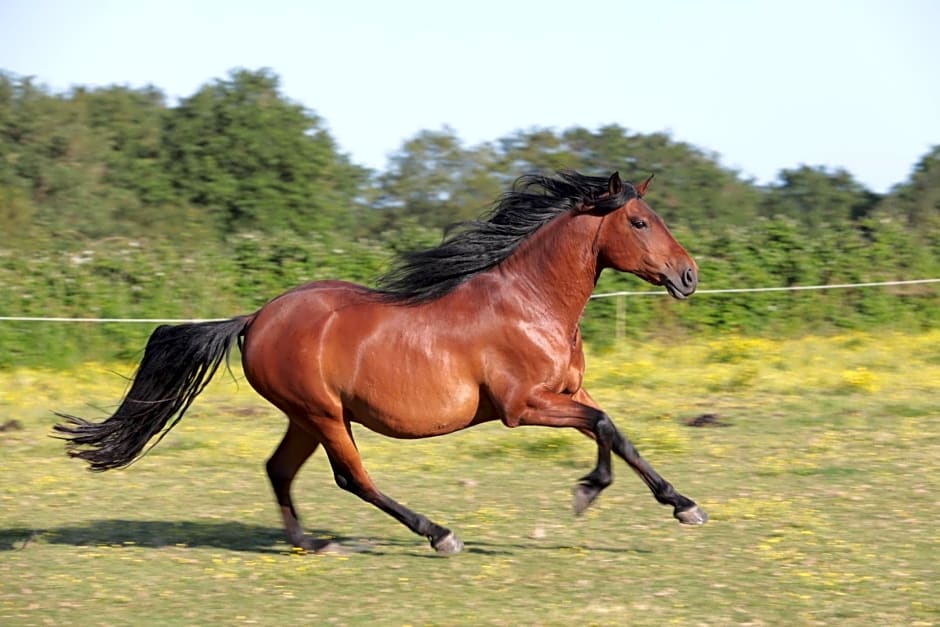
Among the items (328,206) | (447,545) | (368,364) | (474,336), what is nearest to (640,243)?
(474,336)

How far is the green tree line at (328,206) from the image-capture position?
1894cm

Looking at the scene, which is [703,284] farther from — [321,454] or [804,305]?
[321,454]

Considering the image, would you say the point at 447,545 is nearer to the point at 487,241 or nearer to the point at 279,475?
the point at 279,475

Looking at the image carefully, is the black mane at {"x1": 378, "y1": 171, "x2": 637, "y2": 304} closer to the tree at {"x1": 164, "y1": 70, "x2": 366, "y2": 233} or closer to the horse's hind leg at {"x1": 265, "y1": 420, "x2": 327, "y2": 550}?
the horse's hind leg at {"x1": 265, "y1": 420, "x2": 327, "y2": 550}

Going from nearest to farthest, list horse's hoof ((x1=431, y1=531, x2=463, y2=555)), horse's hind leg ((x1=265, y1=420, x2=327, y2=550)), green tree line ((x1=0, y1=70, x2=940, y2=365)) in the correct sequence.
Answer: horse's hoof ((x1=431, y1=531, x2=463, y2=555)), horse's hind leg ((x1=265, y1=420, x2=327, y2=550)), green tree line ((x1=0, y1=70, x2=940, y2=365))

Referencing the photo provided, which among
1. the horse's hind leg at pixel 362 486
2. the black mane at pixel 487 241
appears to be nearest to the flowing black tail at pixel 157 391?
the horse's hind leg at pixel 362 486

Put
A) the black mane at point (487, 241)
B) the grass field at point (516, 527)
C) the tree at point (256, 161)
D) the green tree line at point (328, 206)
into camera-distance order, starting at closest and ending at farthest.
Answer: the grass field at point (516, 527), the black mane at point (487, 241), the green tree line at point (328, 206), the tree at point (256, 161)

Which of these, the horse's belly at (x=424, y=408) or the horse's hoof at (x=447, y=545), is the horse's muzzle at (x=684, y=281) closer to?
the horse's belly at (x=424, y=408)

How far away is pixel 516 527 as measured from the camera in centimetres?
741

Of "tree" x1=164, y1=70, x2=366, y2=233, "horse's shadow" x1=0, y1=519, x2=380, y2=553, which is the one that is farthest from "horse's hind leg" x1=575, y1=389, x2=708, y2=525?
"tree" x1=164, y1=70, x2=366, y2=233

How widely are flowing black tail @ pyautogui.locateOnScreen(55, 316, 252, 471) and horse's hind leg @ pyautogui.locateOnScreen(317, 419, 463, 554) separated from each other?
0.89 meters

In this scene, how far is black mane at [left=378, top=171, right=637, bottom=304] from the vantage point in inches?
269

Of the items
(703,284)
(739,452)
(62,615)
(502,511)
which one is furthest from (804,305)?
(62,615)

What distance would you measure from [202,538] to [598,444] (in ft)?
8.61
